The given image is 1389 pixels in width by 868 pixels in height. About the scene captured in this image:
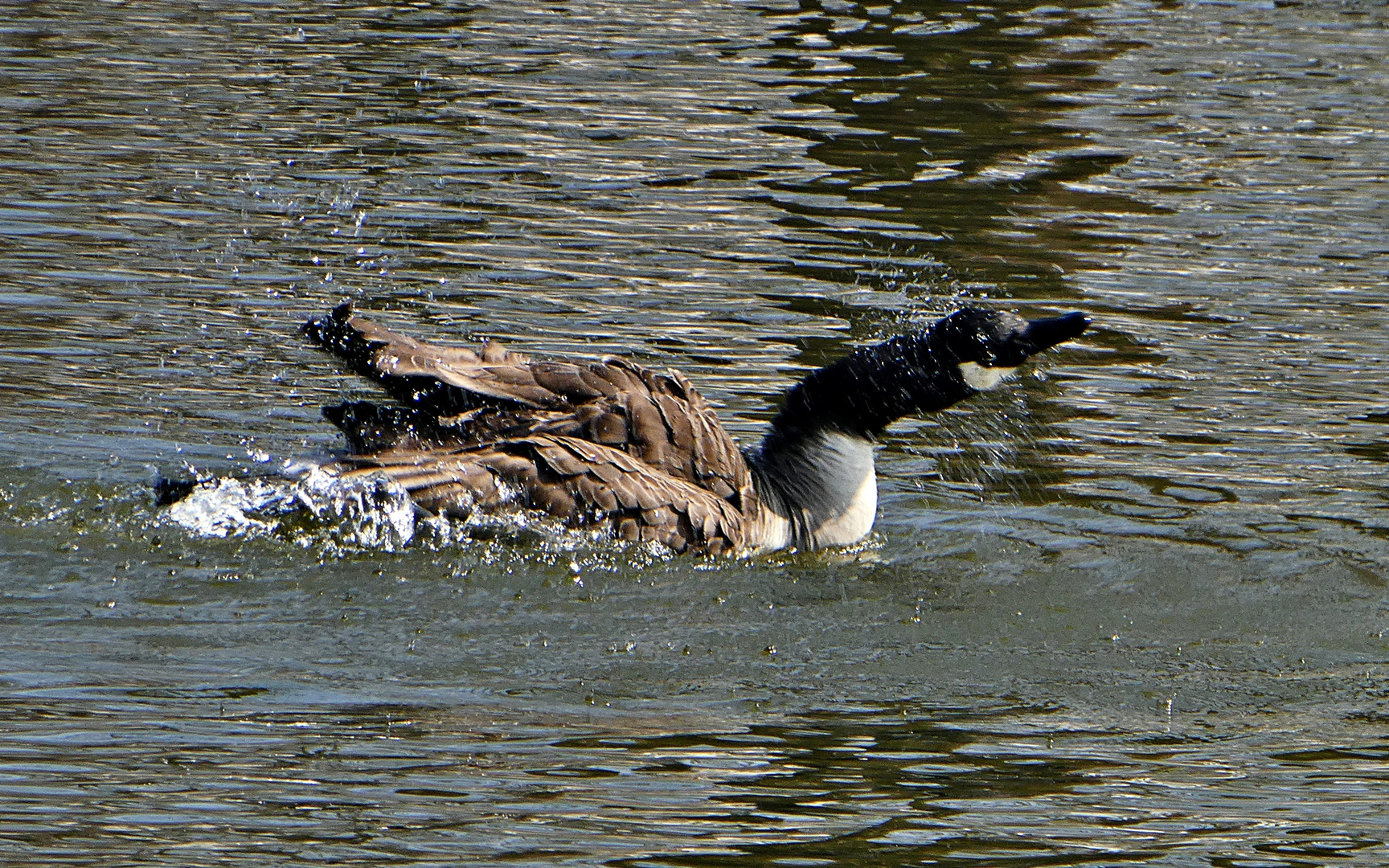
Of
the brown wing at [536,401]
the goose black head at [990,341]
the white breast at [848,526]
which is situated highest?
the goose black head at [990,341]

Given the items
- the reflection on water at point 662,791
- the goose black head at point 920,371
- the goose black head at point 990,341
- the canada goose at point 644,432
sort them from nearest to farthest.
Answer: the reflection on water at point 662,791
the canada goose at point 644,432
the goose black head at point 990,341
the goose black head at point 920,371

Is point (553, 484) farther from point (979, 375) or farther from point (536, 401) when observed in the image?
point (979, 375)

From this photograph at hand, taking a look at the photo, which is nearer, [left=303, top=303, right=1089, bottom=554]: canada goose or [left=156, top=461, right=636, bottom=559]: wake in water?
[left=156, top=461, right=636, bottom=559]: wake in water

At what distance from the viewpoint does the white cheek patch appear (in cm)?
855

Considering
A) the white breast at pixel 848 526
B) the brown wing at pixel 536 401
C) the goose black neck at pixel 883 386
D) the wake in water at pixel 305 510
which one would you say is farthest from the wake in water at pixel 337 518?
the goose black neck at pixel 883 386

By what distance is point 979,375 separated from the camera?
859cm

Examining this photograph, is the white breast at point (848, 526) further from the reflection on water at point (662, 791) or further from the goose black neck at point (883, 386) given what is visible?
the reflection on water at point (662, 791)

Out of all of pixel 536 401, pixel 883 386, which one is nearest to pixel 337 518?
pixel 536 401

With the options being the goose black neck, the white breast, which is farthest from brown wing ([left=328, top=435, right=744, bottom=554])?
the goose black neck

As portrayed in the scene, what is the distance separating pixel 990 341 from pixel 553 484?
2049 mm

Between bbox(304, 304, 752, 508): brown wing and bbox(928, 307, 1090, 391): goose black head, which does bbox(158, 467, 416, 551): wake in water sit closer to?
bbox(304, 304, 752, 508): brown wing

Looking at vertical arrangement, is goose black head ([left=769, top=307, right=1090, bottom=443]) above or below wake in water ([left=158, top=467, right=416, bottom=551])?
above

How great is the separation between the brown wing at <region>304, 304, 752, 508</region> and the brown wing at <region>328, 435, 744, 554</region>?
0.64 feet

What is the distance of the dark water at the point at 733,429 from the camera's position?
552 cm
